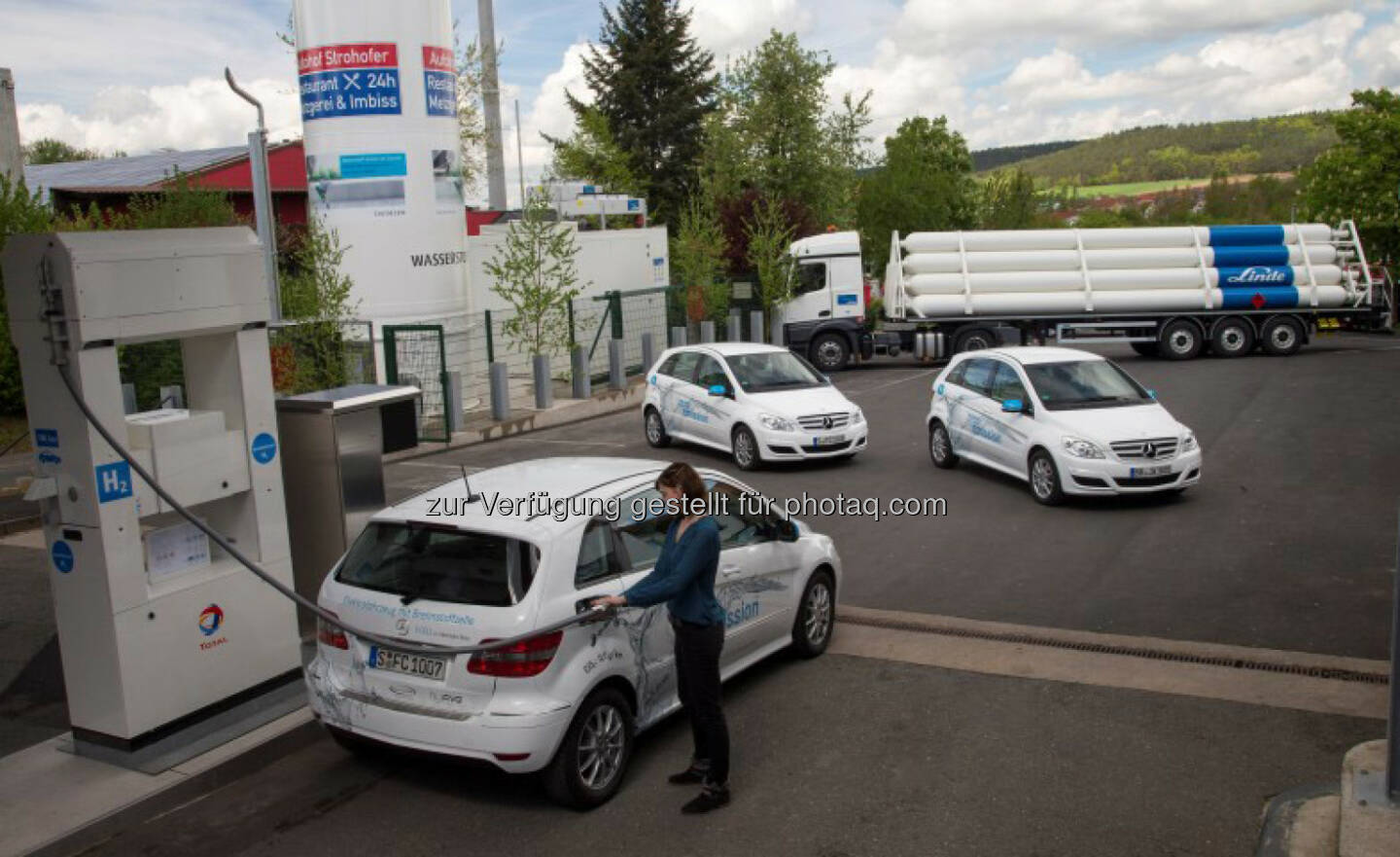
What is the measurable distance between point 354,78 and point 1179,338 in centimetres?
1979

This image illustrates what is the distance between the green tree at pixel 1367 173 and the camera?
3816 centimetres

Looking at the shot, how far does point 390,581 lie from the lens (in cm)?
628

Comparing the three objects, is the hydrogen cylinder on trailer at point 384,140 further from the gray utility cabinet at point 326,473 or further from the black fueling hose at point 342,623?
the black fueling hose at point 342,623

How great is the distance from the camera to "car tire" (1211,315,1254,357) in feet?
93.2

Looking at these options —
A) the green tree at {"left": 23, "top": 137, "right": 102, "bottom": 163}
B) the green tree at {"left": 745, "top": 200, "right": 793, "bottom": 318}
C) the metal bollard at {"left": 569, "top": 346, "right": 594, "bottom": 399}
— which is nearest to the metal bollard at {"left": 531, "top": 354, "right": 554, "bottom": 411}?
the metal bollard at {"left": 569, "top": 346, "right": 594, "bottom": 399}

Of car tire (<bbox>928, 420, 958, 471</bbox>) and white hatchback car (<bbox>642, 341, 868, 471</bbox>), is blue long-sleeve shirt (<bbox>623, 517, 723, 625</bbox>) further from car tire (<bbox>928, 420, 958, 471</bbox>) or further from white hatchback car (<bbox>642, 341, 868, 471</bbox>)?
car tire (<bbox>928, 420, 958, 471</bbox>)

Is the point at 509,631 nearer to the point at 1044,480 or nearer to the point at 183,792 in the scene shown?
the point at 183,792

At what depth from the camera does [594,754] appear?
6090 millimetres

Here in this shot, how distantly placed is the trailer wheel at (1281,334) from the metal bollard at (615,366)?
16.1 meters

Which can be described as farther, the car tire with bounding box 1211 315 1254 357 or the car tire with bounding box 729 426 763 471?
the car tire with bounding box 1211 315 1254 357

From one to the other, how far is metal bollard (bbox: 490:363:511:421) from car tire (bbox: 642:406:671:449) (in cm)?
311

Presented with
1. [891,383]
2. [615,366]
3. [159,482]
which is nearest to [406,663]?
[159,482]

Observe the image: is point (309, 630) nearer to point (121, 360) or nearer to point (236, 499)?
point (236, 499)

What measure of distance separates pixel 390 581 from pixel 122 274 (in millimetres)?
2259
